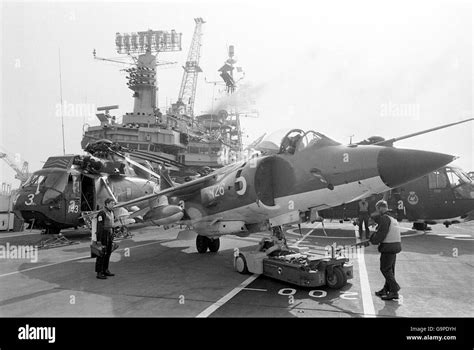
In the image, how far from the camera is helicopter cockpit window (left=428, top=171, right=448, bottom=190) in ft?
55.1

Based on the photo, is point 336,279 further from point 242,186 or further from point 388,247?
point 242,186

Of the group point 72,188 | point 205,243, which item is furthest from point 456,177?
point 72,188

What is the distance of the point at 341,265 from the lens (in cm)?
781

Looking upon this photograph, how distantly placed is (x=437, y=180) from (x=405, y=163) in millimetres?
12463

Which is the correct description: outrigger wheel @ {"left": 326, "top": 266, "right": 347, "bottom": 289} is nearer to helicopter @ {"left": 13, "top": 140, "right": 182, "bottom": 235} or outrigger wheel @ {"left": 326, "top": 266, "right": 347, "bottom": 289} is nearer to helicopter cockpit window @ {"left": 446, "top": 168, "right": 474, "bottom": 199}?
helicopter @ {"left": 13, "top": 140, "right": 182, "bottom": 235}

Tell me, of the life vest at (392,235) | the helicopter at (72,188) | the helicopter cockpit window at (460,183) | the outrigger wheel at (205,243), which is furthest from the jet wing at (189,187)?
the helicopter cockpit window at (460,183)

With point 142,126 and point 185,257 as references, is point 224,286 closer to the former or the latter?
point 185,257

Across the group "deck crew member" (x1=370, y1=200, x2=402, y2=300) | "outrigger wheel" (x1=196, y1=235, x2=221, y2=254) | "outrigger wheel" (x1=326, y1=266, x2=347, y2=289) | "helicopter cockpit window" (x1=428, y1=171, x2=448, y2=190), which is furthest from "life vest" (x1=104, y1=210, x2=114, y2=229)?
"helicopter cockpit window" (x1=428, y1=171, x2=448, y2=190)

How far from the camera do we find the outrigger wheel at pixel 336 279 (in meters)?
7.49

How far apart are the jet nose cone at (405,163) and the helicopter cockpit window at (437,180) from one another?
1199cm

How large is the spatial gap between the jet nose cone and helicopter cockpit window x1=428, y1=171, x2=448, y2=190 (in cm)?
1199

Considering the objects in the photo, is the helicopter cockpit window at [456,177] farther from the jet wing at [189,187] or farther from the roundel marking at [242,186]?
the roundel marking at [242,186]

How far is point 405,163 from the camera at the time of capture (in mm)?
6508

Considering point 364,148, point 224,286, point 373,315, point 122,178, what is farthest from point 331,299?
point 122,178
